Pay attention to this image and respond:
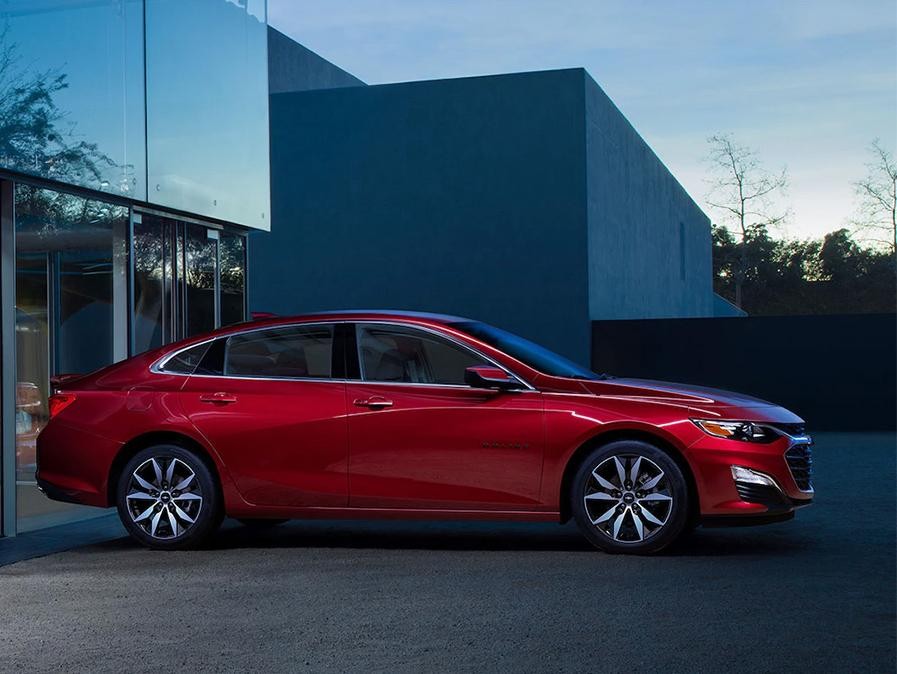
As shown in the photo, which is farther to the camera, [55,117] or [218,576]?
[55,117]

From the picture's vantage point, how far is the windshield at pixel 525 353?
8555 millimetres

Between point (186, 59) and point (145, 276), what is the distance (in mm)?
2165

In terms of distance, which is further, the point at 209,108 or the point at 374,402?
the point at 209,108

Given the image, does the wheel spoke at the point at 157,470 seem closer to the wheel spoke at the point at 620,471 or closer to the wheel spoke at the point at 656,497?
the wheel spoke at the point at 620,471

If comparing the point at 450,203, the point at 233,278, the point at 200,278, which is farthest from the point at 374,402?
the point at 450,203

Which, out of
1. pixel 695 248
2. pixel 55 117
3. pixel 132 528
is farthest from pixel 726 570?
pixel 695 248

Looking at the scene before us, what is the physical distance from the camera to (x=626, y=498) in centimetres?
809

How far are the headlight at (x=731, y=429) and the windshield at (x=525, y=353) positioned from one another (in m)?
0.94

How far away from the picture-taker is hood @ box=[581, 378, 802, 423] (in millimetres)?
8086

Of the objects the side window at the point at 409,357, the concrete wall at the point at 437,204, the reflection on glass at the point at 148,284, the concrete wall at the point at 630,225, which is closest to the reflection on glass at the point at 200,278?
the reflection on glass at the point at 148,284

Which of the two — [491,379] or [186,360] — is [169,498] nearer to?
[186,360]

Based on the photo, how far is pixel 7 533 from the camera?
32.0ft

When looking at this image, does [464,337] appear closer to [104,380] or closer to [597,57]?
[104,380]

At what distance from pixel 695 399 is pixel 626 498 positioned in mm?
771
